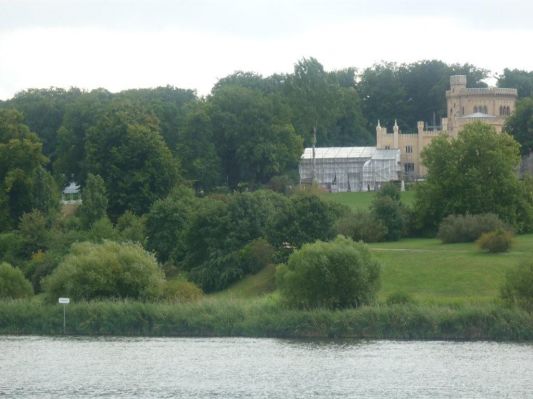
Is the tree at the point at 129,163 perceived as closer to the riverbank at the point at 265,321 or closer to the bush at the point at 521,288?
the riverbank at the point at 265,321

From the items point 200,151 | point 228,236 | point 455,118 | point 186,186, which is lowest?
point 228,236

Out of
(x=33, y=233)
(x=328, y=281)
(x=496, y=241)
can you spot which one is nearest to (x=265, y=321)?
(x=328, y=281)

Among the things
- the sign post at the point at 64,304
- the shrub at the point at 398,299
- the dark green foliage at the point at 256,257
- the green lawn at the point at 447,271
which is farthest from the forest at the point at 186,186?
the shrub at the point at 398,299

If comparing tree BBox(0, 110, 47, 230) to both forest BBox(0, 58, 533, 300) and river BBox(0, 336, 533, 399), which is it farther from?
Answer: river BBox(0, 336, 533, 399)

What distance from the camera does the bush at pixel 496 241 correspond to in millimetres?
83625

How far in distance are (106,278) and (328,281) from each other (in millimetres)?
9954

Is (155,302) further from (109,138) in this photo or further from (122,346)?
(109,138)

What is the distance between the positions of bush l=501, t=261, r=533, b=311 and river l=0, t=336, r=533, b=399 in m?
3.52

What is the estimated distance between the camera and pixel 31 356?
203 ft

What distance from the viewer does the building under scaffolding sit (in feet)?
437

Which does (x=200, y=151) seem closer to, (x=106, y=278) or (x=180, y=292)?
(x=180, y=292)

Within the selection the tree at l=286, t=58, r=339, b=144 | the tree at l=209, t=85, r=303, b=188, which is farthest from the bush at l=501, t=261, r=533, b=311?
the tree at l=286, t=58, r=339, b=144

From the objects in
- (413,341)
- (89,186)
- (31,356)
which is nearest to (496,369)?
(413,341)

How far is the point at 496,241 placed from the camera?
83.8 m
